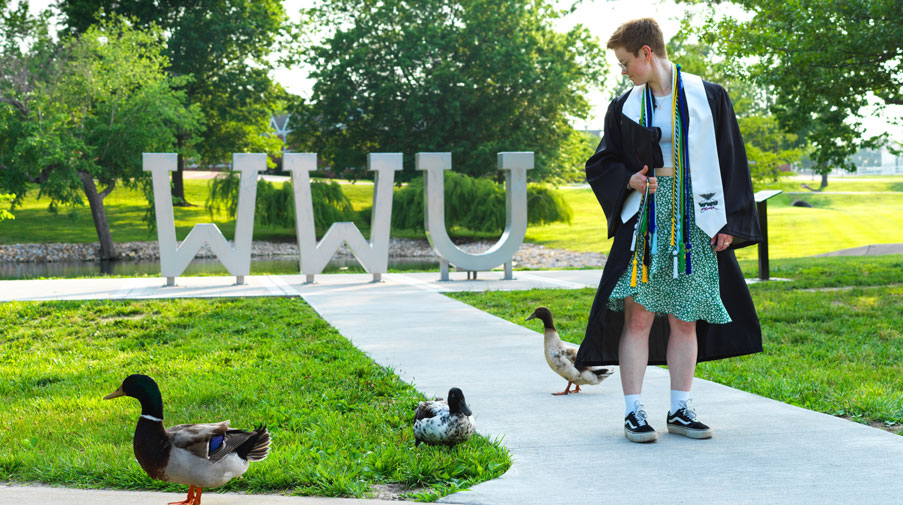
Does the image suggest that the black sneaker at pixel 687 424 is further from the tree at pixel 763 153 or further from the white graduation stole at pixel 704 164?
the tree at pixel 763 153

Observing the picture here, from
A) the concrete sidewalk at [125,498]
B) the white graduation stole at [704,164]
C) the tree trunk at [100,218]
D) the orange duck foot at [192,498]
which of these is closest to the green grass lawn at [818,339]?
the white graduation stole at [704,164]

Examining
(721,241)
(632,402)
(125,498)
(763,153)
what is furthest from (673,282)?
(763,153)

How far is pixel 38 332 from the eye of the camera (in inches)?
332

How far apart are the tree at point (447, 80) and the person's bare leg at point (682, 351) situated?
31346 millimetres

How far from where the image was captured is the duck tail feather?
3.42m

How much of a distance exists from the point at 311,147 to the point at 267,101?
144 inches

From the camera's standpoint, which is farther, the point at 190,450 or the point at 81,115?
the point at 81,115

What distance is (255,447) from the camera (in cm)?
347

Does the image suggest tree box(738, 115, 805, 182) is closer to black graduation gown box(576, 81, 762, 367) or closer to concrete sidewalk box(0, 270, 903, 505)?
concrete sidewalk box(0, 270, 903, 505)

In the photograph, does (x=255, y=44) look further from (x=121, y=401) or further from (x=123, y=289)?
(x=121, y=401)

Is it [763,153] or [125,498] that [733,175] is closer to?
[125,498]

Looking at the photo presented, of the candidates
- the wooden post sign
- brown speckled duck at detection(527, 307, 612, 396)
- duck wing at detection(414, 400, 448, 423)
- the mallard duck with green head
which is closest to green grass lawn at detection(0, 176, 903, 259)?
the wooden post sign

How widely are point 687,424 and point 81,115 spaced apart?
1173 inches

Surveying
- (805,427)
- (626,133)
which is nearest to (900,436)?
(805,427)
